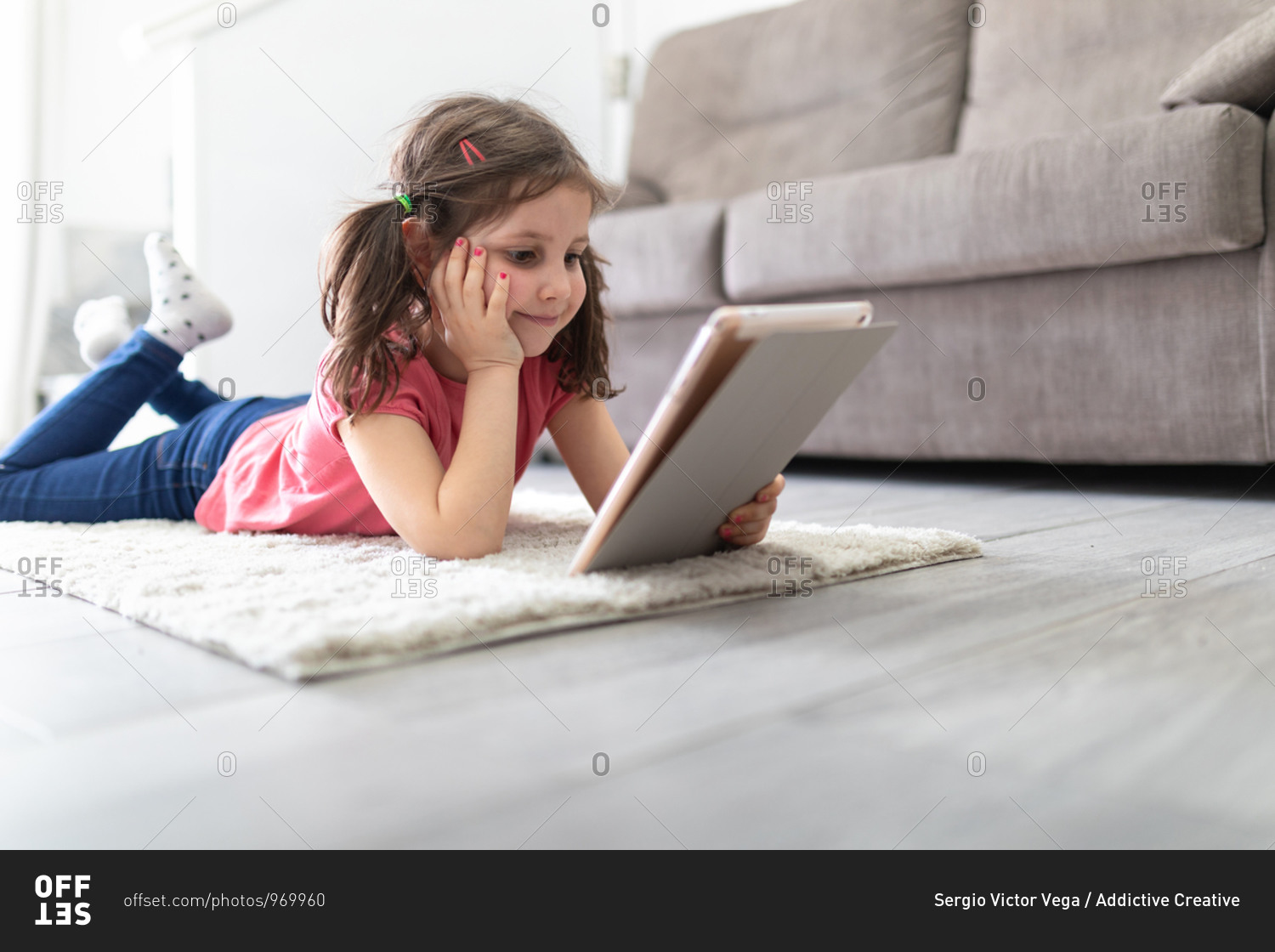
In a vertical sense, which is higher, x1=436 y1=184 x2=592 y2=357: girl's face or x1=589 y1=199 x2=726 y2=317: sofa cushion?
x1=589 y1=199 x2=726 y2=317: sofa cushion

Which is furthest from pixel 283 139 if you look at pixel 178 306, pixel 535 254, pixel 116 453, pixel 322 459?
pixel 535 254

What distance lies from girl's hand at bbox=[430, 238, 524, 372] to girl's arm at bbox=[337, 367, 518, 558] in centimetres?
2

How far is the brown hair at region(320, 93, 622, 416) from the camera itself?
0.90 meters

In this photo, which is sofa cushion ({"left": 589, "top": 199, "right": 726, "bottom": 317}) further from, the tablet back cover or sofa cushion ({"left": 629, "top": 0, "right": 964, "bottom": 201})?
the tablet back cover

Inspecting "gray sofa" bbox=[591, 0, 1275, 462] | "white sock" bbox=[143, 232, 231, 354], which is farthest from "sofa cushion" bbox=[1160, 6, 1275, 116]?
"white sock" bbox=[143, 232, 231, 354]

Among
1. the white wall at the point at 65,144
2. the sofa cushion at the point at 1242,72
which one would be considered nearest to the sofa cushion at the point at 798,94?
the sofa cushion at the point at 1242,72

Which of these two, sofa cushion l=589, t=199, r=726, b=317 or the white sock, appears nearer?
the white sock

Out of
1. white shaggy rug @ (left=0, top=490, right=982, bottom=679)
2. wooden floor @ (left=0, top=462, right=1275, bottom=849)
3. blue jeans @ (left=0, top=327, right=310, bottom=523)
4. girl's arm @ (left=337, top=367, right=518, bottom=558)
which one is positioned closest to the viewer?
wooden floor @ (left=0, top=462, right=1275, bottom=849)

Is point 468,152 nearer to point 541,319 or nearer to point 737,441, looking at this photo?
point 541,319

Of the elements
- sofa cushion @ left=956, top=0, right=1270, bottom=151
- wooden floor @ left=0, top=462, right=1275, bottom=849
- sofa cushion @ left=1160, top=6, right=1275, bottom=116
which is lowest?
wooden floor @ left=0, top=462, right=1275, bottom=849

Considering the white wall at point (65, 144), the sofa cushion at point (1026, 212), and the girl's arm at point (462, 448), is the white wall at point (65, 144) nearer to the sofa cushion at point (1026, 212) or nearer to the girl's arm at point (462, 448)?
the sofa cushion at point (1026, 212)

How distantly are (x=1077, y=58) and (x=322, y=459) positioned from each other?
5.34ft

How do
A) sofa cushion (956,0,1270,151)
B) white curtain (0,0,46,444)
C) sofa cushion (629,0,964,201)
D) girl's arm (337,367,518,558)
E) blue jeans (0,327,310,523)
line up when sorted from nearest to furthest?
girl's arm (337,367,518,558)
blue jeans (0,327,310,523)
sofa cushion (956,0,1270,151)
sofa cushion (629,0,964,201)
white curtain (0,0,46,444)

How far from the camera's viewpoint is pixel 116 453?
1.25 m
